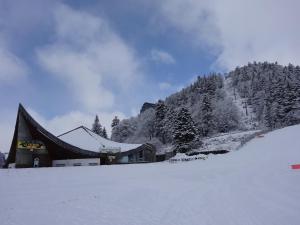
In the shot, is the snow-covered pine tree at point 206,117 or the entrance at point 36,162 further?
the snow-covered pine tree at point 206,117

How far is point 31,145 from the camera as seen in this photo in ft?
99.8

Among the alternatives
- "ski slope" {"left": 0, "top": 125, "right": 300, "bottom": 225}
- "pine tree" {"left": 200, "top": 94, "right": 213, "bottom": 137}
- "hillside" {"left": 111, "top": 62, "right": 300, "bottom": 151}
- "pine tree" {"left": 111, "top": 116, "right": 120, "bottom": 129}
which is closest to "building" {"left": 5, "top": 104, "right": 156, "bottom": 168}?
"hillside" {"left": 111, "top": 62, "right": 300, "bottom": 151}

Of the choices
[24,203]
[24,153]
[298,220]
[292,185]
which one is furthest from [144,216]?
[24,153]

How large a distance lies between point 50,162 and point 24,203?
89.2ft

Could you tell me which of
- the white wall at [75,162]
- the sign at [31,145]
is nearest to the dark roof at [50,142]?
the white wall at [75,162]

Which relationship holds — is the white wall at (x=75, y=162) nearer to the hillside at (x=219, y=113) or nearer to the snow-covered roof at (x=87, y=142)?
the snow-covered roof at (x=87, y=142)

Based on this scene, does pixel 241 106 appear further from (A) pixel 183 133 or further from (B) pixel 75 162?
(B) pixel 75 162

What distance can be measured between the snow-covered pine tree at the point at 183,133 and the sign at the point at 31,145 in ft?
83.1

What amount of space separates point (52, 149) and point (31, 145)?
286 cm

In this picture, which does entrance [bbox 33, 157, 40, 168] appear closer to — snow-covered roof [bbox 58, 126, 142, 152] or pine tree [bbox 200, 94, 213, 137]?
snow-covered roof [bbox 58, 126, 142, 152]

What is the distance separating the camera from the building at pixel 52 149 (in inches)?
1177

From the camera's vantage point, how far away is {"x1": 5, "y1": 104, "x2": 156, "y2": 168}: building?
29906 millimetres

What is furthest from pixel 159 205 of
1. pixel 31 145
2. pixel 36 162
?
pixel 31 145

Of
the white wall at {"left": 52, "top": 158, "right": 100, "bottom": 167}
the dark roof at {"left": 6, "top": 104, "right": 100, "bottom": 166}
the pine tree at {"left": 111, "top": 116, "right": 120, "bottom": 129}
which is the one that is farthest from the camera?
Answer: the pine tree at {"left": 111, "top": 116, "right": 120, "bottom": 129}
